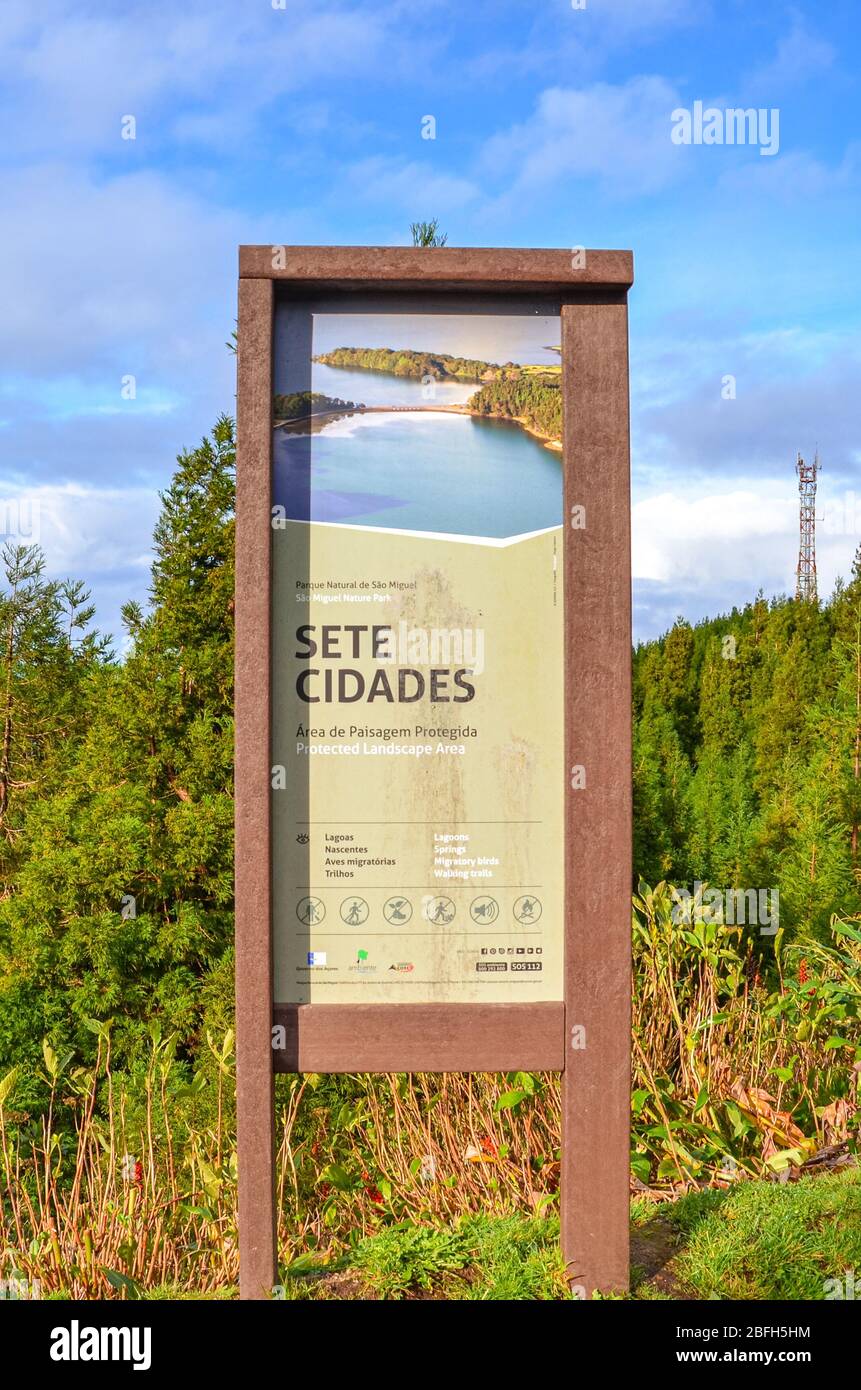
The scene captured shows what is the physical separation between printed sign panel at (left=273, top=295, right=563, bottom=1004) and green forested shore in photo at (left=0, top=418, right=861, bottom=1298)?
99 centimetres

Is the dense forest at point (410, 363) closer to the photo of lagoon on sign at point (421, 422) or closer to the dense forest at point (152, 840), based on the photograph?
the photo of lagoon on sign at point (421, 422)

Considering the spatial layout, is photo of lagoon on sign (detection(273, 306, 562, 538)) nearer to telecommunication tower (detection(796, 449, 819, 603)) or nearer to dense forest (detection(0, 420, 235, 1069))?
dense forest (detection(0, 420, 235, 1069))

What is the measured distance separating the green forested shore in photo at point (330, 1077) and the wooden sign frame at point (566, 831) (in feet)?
1.46

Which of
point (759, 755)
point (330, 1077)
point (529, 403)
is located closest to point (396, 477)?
point (529, 403)

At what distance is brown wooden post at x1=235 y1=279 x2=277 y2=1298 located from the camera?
126 inches

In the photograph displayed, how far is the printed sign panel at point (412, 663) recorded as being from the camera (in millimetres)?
3268

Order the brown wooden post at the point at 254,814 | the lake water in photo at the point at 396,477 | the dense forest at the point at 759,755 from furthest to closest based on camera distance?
the dense forest at the point at 759,755
the lake water in photo at the point at 396,477
the brown wooden post at the point at 254,814

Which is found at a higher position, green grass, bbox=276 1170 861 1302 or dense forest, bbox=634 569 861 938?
dense forest, bbox=634 569 861 938

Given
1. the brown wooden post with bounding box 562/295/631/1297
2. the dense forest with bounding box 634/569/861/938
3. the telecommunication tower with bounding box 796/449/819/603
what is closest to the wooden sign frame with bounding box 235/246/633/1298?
the brown wooden post with bounding box 562/295/631/1297

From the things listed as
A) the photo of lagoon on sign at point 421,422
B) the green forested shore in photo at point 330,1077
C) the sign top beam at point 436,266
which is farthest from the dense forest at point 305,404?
the green forested shore in photo at point 330,1077

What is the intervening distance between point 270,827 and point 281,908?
26cm

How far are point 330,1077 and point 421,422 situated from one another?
22.2 ft

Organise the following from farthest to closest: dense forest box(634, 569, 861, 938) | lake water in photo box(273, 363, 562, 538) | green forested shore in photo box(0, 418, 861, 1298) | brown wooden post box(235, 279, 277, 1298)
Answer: dense forest box(634, 569, 861, 938) → green forested shore in photo box(0, 418, 861, 1298) → lake water in photo box(273, 363, 562, 538) → brown wooden post box(235, 279, 277, 1298)

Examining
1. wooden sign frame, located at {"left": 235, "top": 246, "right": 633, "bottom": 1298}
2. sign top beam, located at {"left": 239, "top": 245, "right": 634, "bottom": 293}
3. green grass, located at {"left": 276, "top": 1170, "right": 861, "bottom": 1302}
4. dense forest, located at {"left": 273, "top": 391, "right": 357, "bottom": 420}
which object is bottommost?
green grass, located at {"left": 276, "top": 1170, "right": 861, "bottom": 1302}
